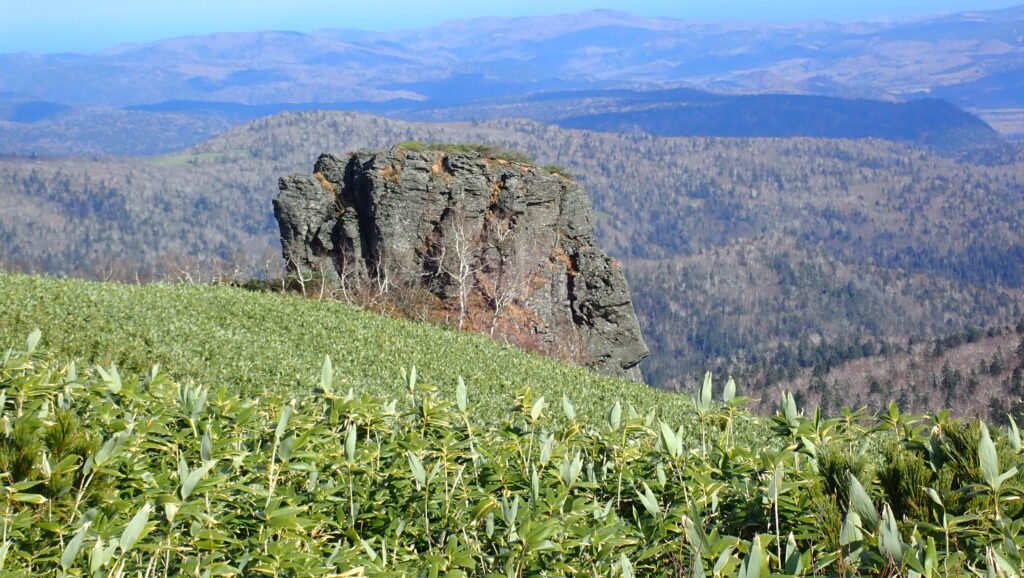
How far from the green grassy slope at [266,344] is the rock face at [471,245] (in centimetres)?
1284

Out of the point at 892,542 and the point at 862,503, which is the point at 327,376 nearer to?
the point at 862,503

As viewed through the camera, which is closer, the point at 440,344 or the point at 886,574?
the point at 886,574

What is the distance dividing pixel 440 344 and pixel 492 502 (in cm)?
1313

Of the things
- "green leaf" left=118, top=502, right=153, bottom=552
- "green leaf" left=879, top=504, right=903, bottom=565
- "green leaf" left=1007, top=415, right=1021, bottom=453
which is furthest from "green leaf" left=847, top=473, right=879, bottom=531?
"green leaf" left=118, top=502, right=153, bottom=552

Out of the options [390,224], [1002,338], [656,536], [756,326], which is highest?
[656,536]

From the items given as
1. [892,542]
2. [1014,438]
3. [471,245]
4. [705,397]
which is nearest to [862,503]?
[892,542]

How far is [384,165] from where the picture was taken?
32.1 metres

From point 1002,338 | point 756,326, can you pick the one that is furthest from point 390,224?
point 756,326

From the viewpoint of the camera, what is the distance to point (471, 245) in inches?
1266

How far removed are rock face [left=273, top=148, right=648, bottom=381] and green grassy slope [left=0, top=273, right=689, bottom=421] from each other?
1284cm

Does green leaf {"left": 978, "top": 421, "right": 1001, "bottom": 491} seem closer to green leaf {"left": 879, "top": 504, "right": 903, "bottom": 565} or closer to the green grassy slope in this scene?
green leaf {"left": 879, "top": 504, "right": 903, "bottom": 565}

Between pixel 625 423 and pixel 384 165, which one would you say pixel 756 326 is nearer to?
pixel 384 165

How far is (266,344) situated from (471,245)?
18.4 m

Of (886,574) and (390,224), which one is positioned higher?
(886,574)
